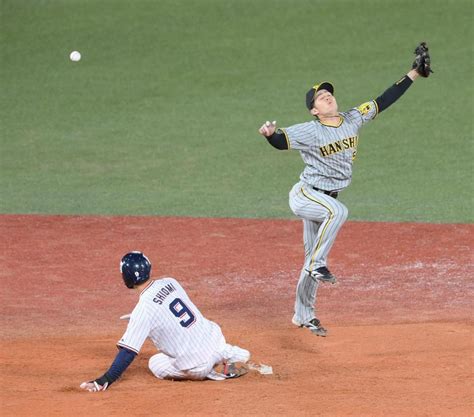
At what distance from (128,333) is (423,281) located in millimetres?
4166

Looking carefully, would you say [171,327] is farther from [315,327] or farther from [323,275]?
[315,327]

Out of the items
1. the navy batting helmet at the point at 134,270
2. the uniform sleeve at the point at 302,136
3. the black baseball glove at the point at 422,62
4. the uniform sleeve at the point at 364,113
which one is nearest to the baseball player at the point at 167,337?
the navy batting helmet at the point at 134,270

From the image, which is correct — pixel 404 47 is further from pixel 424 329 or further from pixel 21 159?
pixel 424 329

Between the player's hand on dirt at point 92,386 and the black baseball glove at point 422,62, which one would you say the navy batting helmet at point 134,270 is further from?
the black baseball glove at point 422,62

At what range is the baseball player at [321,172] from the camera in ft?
27.1

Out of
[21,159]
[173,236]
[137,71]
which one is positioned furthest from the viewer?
[137,71]

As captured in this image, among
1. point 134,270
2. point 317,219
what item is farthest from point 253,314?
point 134,270

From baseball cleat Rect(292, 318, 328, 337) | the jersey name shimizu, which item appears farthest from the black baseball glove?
baseball cleat Rect(292, 318, 328, 337)

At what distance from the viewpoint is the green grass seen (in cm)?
1432

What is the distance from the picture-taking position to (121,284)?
1047 centimetres

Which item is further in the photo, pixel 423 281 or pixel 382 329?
pixel 423 281

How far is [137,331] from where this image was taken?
720 centimetres

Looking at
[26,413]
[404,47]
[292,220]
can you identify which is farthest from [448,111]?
[26,413]

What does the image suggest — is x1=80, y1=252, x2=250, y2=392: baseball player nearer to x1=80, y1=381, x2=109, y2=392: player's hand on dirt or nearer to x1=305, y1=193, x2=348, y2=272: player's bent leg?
x1=80, y1=381, x2=109, y2=392: player's hand on dirt
